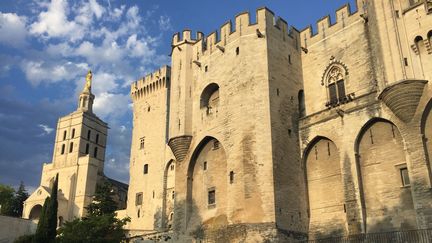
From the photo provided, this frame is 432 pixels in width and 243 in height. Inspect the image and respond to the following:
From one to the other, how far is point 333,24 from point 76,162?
125 feet

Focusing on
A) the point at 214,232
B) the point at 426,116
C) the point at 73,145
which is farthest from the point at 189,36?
the point at 73,145

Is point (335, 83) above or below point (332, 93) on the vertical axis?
above

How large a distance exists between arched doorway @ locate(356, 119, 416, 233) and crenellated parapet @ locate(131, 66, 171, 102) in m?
23.3

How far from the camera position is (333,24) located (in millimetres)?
24875

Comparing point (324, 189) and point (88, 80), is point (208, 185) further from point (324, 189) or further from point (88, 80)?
point (88, 80)

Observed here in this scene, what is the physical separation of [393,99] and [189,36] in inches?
565

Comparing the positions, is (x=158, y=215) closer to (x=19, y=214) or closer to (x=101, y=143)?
(x=101, y=143)

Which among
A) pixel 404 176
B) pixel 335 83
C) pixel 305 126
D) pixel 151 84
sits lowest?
pixel 404 176

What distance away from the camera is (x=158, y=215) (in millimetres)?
35094

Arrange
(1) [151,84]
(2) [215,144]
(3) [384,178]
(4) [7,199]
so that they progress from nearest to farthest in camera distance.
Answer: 1. (3) [384,178]
2. (2) [215,144]
3. (1) [151,84]
4. (4) [7,199]

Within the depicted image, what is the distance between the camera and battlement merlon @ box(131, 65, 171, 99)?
40500 mm

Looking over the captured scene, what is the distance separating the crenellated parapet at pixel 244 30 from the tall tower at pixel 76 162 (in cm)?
2870

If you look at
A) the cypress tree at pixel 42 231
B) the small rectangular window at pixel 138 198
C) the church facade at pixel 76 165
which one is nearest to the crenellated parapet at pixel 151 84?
the small rectangular window at pixel 138 198

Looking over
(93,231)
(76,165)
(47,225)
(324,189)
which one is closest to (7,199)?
(76,165)
